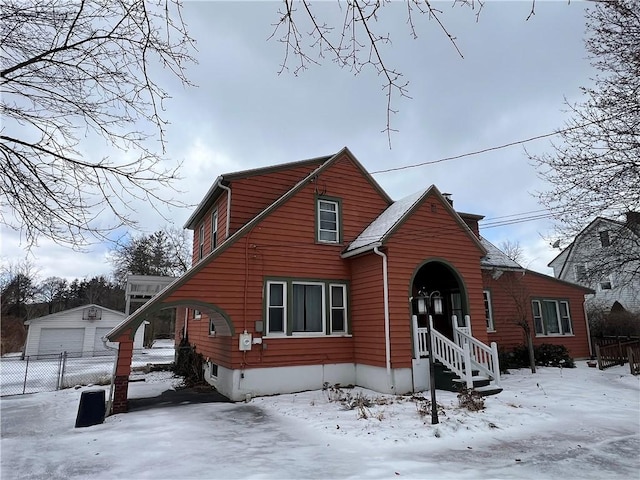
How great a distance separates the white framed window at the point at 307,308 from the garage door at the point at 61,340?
23.0 meters

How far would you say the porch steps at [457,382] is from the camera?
9945 mm

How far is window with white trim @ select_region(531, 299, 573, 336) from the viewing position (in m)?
16.5

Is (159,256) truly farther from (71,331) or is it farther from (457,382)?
(457,382)

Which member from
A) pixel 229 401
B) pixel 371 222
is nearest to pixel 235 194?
pixel 371 222

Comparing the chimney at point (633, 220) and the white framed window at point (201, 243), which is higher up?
the white framed window at point (201, 243)

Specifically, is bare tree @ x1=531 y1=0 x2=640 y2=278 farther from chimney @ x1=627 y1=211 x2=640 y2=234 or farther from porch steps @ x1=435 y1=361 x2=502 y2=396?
porch steps @ x1=435 y1=361 x2=502 y2=396

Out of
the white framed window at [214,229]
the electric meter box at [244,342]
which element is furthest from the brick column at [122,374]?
the white framed window at [214,229]

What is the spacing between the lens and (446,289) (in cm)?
1336

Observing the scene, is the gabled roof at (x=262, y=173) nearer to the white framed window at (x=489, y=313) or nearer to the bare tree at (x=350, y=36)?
the white framed window at (x=489, y=313)

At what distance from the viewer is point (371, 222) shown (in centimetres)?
1332

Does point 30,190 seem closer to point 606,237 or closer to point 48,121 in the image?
point 48,121

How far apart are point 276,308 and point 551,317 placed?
12.8 meters

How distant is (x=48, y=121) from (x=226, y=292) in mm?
6626

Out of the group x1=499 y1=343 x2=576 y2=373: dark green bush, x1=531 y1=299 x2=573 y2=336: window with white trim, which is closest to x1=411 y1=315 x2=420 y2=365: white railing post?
x1=499 y1=343 x2=576 y2=373: dark green bush
